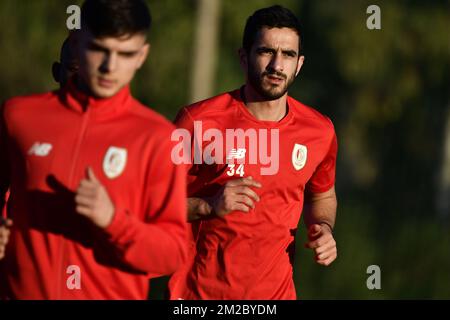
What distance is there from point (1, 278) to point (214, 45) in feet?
58.8

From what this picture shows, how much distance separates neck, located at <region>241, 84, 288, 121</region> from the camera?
22.3ft

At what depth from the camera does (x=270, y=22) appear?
6.88m

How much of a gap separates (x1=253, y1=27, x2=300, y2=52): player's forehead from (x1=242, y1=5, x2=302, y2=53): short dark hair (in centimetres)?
3

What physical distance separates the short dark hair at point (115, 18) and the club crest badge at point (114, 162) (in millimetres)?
466

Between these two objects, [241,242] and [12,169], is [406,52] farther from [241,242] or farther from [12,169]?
[12,169]

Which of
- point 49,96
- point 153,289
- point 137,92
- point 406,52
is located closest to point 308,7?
point 406,52

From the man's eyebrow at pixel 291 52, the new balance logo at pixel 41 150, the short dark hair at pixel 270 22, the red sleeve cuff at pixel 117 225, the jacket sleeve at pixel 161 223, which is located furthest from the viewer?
the short dark hair at pixel 270 22

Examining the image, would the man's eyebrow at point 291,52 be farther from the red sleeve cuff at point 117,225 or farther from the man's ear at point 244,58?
the red sleeve cuff at point 117,225

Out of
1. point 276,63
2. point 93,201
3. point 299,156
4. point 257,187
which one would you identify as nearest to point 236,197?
point 257,187

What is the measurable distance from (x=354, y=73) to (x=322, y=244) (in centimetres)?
1769

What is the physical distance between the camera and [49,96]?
530 cm

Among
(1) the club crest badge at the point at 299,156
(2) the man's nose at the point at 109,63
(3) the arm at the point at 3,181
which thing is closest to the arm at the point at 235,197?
(1) the club crest badge at the point at 299,156

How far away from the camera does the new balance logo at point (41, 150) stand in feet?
16.7

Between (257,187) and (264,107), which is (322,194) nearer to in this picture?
(264,107)
